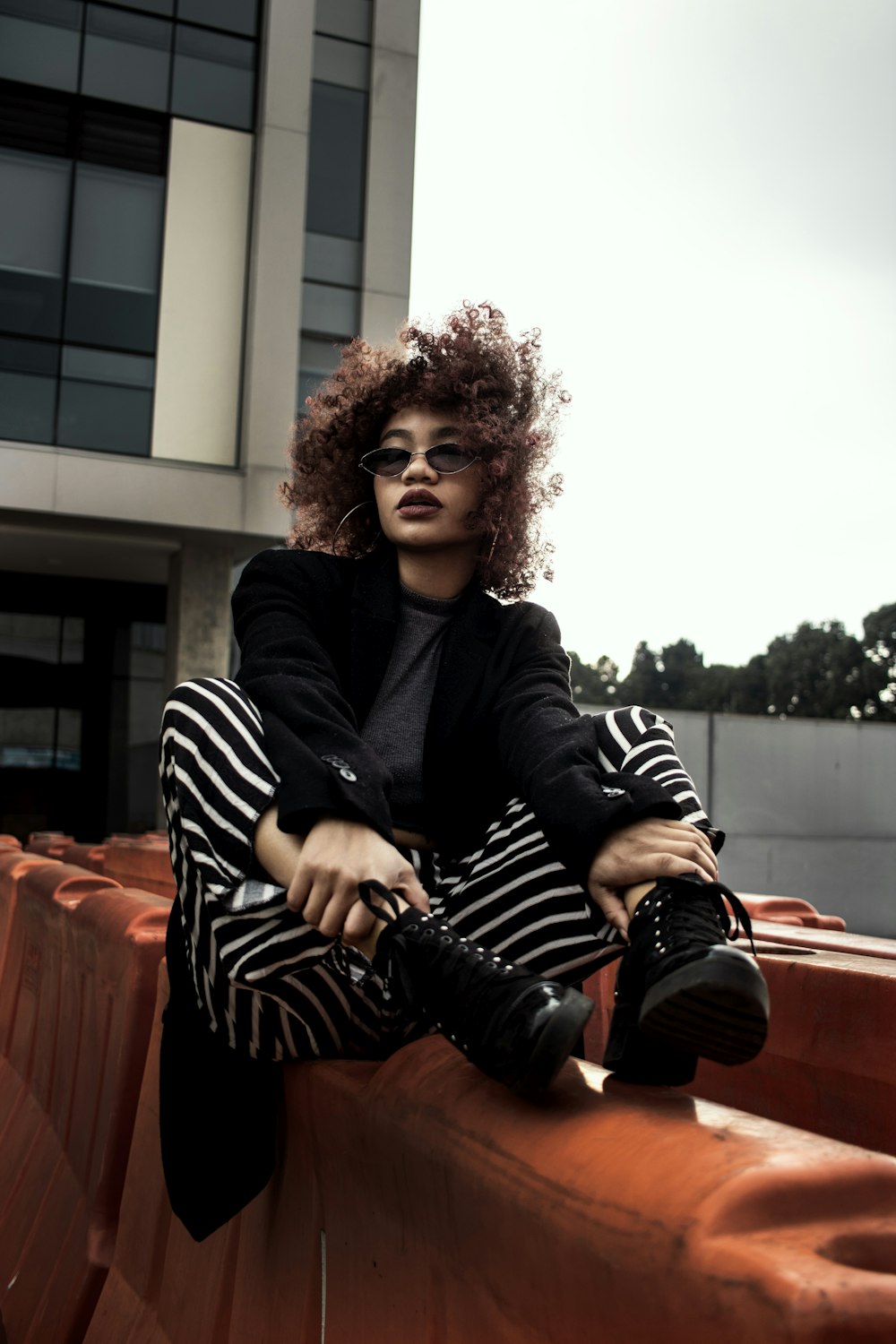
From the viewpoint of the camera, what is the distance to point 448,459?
106 inches

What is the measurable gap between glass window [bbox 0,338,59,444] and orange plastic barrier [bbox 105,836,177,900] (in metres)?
11.1

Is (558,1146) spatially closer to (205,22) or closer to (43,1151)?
(43,1151)

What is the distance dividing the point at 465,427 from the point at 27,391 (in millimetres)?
15894

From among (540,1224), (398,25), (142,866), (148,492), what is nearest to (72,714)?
(148,492)

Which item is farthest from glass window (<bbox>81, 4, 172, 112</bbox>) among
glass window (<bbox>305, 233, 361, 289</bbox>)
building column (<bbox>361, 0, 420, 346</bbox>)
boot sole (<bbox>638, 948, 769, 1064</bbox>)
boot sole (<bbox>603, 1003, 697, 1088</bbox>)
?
boot sole (<bbox>638, 948, 769, 1064</bbox>)

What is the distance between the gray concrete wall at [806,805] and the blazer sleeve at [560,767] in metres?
18.8

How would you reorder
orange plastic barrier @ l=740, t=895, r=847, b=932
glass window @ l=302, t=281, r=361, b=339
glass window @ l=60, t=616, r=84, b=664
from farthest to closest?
1. glass window @ l=60, t=616, r=84, b=664
2. glass window @ l=302, t=281, r=361, b=339
3. orange plastic barrier @ l=740, t=895, r=847, b=932

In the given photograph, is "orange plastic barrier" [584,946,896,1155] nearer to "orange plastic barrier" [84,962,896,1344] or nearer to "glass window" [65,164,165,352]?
"orange plastic barrier" [84,962,896,1344]

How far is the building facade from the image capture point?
17375mm

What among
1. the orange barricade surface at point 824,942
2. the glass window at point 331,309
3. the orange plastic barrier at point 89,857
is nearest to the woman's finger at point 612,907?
the orange barricade surface at point 824,942

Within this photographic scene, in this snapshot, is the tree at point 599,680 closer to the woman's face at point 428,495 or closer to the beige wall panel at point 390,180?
the beige wall panel at point 390,180

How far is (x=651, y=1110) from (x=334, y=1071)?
64 centimetres

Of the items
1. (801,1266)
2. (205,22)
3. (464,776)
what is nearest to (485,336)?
(464,776)

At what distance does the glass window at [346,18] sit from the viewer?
62.5 feet
